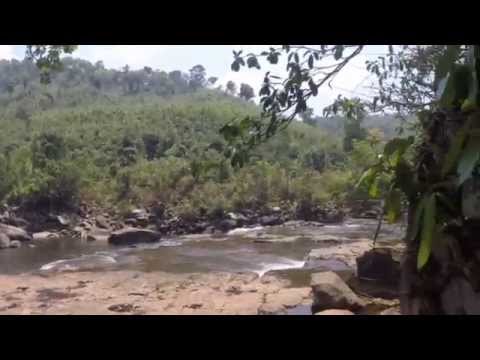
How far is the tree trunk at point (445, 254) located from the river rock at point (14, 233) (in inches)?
606

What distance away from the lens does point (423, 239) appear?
3.70 feet

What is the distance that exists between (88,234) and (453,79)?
16.5m

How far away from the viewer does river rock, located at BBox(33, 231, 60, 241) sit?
16.2 m

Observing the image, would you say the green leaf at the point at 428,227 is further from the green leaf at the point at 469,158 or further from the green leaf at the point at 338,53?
the green leaf at the point at 338,53

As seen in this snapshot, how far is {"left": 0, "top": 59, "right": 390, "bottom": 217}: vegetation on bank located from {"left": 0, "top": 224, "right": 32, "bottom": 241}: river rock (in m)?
2.54

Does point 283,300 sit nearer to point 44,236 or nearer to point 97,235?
point 97,235

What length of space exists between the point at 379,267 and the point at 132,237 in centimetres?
849

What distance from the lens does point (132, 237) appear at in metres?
15.1

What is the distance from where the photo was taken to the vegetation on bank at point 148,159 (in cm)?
1850

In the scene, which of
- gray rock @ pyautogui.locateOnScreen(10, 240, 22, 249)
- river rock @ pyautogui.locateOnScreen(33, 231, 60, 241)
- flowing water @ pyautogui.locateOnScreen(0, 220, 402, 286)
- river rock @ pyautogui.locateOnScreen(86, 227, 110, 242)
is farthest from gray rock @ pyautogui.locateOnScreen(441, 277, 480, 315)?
river rock @ pyautogui.locateOnScreen(33, 231, 60, 241)

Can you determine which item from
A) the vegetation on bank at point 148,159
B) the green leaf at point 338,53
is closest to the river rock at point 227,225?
the vegetation on bank at point 148,159

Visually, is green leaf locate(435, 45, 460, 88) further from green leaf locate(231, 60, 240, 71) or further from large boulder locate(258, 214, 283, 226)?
large boulder locate(258, 214, 283, 226)

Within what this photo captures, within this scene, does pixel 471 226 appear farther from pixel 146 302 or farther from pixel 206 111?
pixel 206 111
